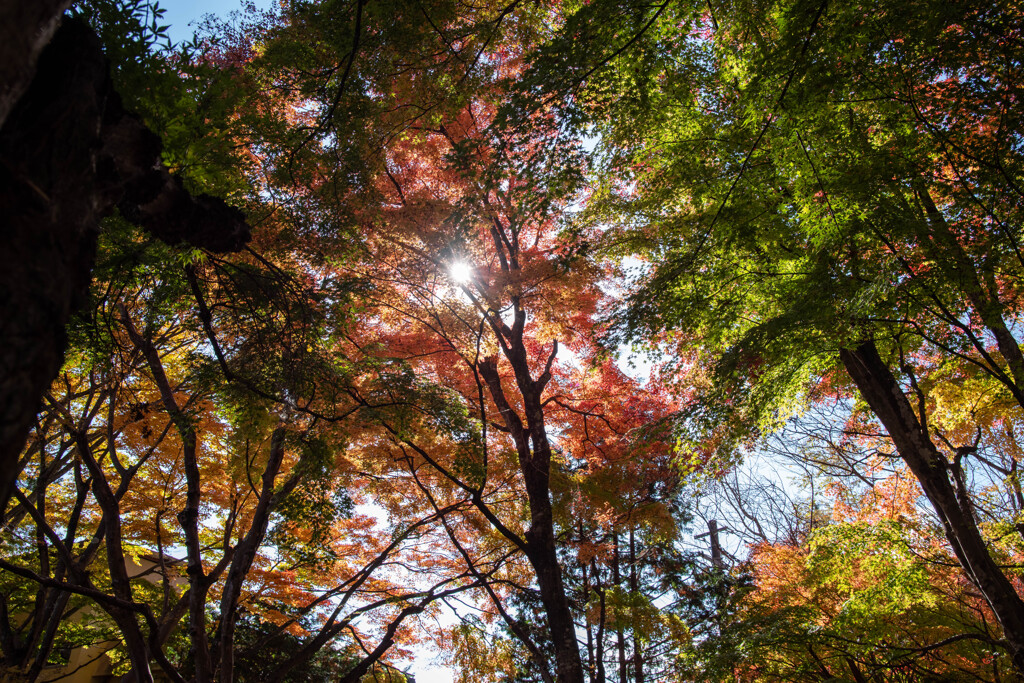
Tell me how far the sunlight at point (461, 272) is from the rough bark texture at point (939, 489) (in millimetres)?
4915

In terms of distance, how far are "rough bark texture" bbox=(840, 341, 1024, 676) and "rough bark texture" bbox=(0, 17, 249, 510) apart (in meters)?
5.51

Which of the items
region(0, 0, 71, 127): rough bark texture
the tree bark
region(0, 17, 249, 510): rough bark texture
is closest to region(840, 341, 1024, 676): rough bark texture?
the tree bark

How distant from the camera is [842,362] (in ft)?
17.6

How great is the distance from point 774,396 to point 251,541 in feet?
17.2

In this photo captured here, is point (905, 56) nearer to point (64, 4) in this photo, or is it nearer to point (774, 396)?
point (774, 396)

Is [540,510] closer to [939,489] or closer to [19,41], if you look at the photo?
[939,489]

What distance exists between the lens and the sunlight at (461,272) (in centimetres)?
758

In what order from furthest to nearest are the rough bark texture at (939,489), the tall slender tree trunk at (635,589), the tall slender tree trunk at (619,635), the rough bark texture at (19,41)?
the tall slender tree trunk at (635,589), the tall slender tree trunk at (619,635), the rough bark texture at (939,489), the rough bark texture at (19,41)

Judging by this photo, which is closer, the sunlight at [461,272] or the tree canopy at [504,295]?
the tree canopy at [504,295]

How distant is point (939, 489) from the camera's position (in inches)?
184

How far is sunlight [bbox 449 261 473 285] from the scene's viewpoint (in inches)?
299

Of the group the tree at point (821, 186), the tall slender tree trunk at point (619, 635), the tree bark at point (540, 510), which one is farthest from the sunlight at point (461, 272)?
the tall slender tree trunk at point (619, 635)

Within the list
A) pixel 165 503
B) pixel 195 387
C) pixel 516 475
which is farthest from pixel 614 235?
pixel 165 503

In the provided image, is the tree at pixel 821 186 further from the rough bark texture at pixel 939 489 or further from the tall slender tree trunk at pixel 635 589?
the tall slender tree trunk at pixel 635 589
